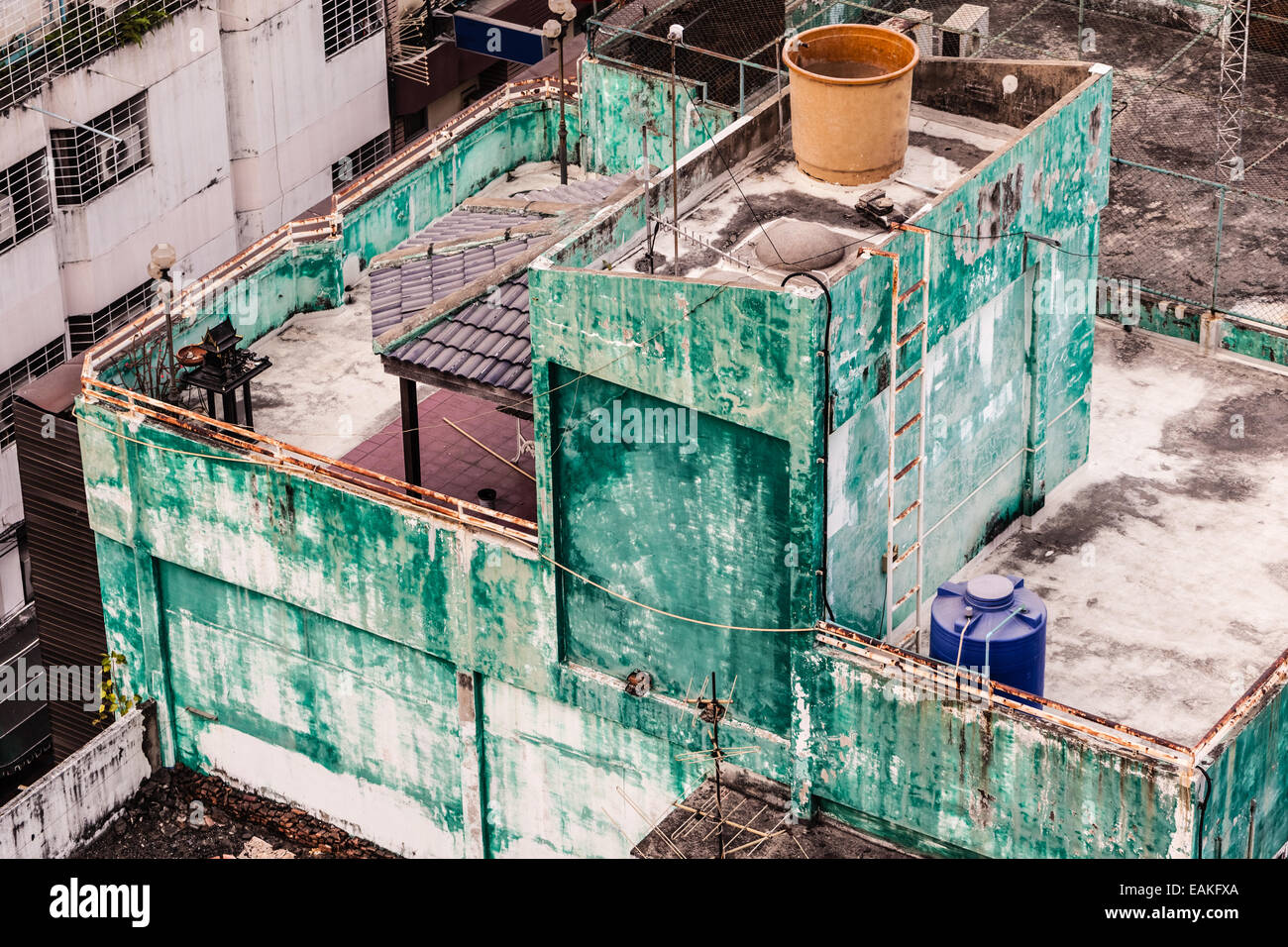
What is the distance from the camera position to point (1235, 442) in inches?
1838

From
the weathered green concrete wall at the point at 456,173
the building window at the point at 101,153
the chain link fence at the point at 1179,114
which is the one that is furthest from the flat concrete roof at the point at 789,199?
the building window at the point at 101,153

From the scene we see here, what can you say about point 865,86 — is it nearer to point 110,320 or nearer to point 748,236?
point 748,236

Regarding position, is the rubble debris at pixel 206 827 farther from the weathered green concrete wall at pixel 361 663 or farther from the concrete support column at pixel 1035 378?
the concrete support column at pixel 1035 378

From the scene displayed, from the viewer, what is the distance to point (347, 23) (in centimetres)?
7275

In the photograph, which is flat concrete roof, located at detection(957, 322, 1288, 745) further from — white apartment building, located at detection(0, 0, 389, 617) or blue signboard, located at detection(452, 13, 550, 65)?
white apartment building, located at detection(0, 0, 389, 617)

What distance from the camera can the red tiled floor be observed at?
4572 centimetres

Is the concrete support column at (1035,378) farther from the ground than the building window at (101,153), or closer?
farther from the ground

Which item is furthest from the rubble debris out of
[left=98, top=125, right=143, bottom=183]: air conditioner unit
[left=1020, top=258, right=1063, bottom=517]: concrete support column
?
[left=98, top=125, right=143, bottom=183]: air conditioner unit

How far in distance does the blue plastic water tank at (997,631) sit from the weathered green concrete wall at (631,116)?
1551 cm

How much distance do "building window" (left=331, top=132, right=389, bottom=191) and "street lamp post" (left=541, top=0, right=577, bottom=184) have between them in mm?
21058

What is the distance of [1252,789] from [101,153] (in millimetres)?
35556

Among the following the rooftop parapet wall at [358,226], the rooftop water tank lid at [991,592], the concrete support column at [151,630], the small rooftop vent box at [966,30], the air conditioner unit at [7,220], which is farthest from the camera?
the air conditioner unit at [7,220]

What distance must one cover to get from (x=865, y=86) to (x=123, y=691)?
737 inches

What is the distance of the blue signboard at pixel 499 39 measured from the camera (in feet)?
234
